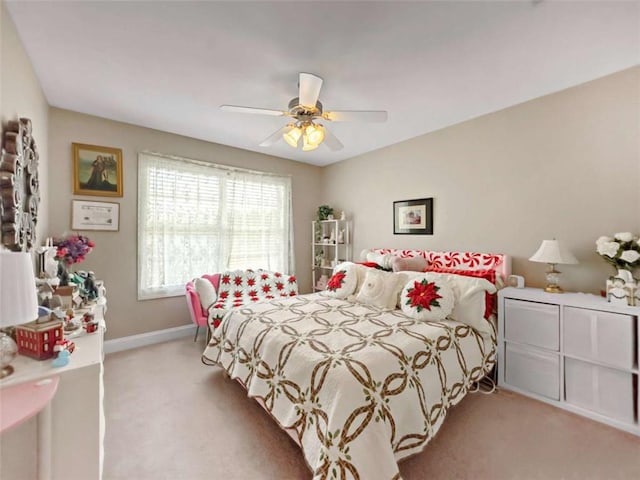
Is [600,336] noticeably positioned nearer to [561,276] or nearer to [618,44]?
[561,276]

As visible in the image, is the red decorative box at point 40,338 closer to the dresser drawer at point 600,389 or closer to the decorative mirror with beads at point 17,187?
the decorative mirror with beads at point 17,187

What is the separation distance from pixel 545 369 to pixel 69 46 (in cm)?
420

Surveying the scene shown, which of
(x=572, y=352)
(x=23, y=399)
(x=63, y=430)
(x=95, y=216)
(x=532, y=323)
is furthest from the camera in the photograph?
(x=95, y=216)

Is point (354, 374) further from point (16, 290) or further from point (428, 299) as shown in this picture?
point (16, 290)

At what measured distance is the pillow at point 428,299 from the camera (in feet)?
7.02

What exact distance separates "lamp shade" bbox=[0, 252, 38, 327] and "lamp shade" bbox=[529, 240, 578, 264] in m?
3.18

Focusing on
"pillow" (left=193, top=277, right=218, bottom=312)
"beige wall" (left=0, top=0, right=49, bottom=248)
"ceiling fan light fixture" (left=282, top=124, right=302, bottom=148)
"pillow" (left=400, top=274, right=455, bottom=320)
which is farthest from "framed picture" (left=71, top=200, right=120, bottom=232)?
"pillow" (left=400, top=274, right=455, bottom=320)

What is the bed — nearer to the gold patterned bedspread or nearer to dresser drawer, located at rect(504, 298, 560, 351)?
the gold patterned bedspread

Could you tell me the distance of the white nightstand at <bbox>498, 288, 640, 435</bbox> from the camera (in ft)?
6.15

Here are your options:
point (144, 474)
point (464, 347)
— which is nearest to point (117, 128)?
point (144, 474)

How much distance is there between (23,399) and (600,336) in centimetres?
319

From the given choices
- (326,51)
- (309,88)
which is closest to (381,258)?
(309,88)

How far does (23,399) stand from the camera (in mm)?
963

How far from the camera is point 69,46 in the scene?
6.07ft
